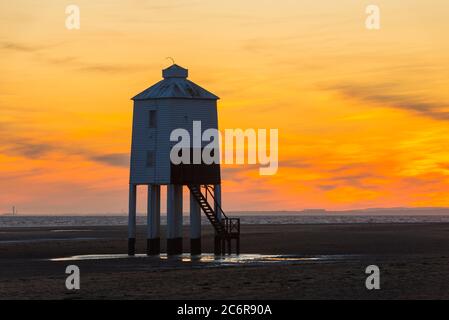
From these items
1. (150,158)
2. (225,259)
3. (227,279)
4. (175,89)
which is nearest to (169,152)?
(150,158)

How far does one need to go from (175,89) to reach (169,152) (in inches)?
146

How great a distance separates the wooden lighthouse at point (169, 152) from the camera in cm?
5466

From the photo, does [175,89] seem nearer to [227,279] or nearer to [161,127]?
[161,127]

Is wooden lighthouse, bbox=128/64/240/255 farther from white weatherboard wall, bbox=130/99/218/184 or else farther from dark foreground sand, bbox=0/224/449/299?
dark foreground sand, bbox=0/224/449/299

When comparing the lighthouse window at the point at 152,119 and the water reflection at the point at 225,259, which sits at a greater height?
the lighthouse window at the point at 152,119

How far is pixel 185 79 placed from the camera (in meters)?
56.6

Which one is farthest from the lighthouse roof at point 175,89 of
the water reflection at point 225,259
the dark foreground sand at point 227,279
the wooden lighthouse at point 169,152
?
the dark foreground sand at point 227,279

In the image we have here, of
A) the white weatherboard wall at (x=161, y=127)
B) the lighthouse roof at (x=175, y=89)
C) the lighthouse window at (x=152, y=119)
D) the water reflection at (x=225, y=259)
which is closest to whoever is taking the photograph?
the water reflection at (x=225, y=259)

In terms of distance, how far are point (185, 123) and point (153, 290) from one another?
825 inches

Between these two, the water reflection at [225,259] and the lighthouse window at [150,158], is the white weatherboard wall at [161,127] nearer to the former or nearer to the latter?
the lighthouse window at [150,158]

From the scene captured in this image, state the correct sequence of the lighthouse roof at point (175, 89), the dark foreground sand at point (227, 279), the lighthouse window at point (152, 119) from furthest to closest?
the lighthouse window at point (152, 119) → the lighthouse roof at point (175, 89) → the dark foreground sand at point (227, 279)
